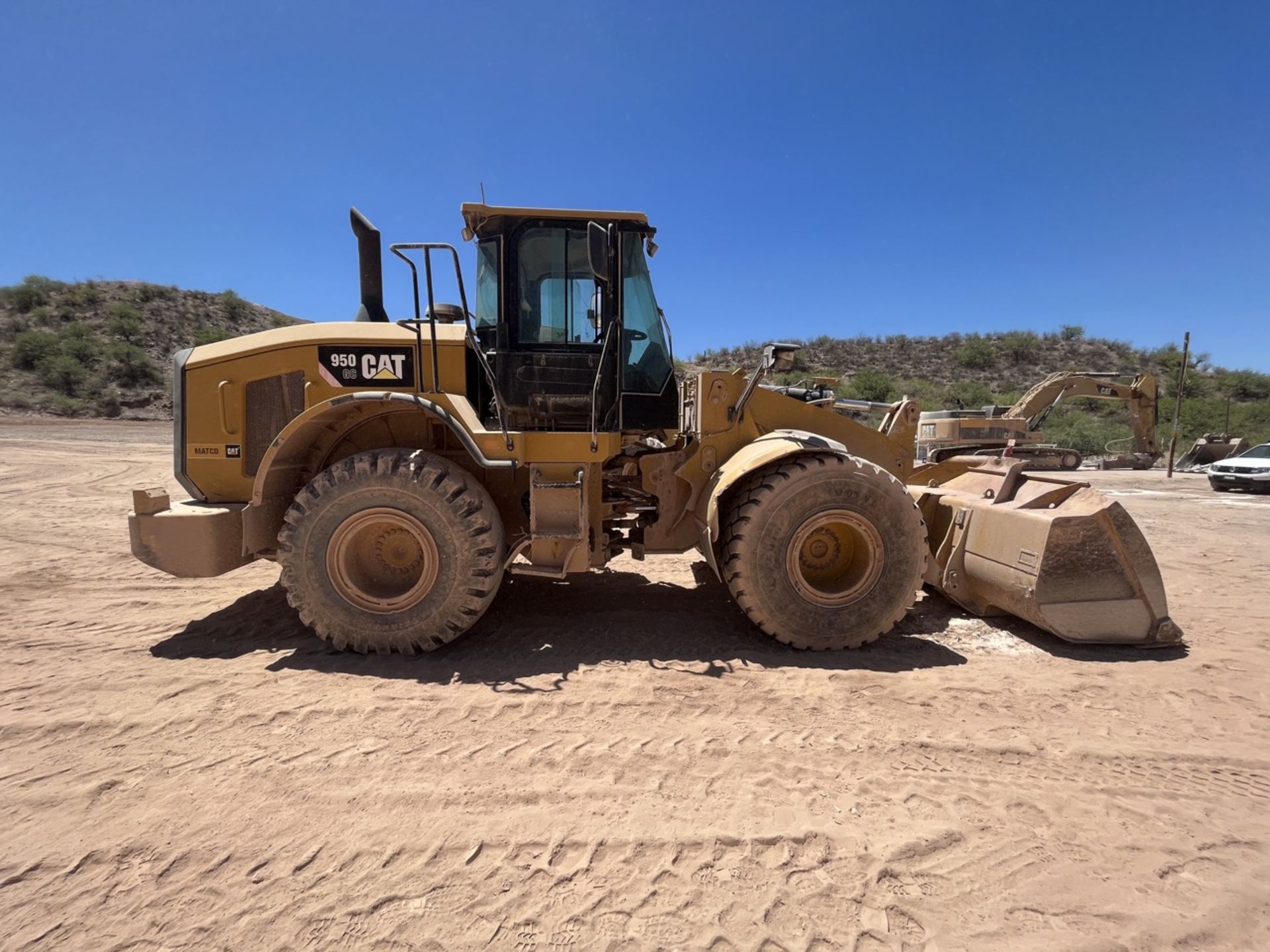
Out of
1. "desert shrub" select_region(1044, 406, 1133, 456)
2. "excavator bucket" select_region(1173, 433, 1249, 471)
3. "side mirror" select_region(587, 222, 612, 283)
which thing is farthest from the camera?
"desert shrub" select_region(1044, 406, 1133, 456)

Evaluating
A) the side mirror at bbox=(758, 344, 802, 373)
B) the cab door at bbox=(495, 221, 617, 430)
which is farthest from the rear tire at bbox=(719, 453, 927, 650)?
the cab door at bbox=(495, 221, 617, 430)

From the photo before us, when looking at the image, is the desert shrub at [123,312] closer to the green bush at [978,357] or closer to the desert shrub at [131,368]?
the desert shrub at [131,368]

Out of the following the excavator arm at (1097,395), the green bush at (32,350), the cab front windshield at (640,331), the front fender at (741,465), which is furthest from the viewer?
the green bush at (32,350)

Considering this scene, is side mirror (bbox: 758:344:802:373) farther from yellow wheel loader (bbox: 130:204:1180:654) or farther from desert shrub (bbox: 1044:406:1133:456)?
desert shrub (bbox: 1044:406:1133:456)

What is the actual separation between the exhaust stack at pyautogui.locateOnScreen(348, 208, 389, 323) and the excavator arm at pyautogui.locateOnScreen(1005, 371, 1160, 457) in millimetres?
12877

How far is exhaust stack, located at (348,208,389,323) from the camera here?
4.30 meters

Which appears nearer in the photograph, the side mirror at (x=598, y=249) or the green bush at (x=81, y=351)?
the side mirror at (x=598, y=249)

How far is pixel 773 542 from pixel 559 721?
1617 mm

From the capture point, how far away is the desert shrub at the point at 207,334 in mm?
32469

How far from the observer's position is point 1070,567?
11.7 ft

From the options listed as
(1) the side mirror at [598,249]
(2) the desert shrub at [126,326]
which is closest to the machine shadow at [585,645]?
(1) the side mirror at [598,249]

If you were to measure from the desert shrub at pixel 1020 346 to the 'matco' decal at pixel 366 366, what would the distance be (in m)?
38.4

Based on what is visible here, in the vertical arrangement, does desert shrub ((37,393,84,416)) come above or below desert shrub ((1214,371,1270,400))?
below

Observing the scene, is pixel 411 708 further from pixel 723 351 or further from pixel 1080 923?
pixel 723 351
